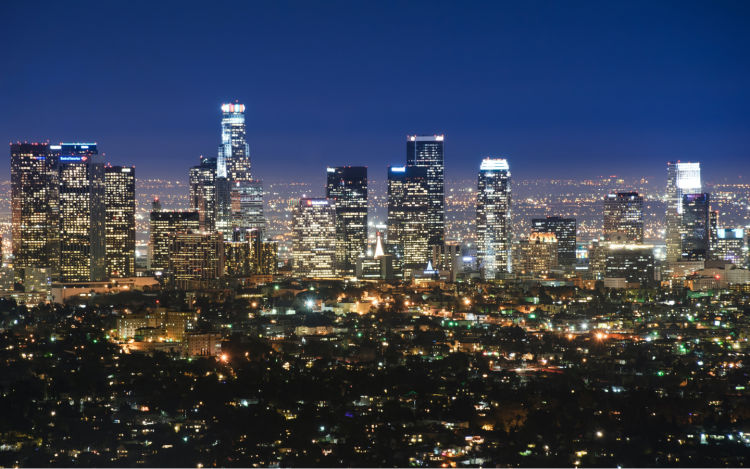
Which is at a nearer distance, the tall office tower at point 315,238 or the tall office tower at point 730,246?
the tall office tower at point 730,246

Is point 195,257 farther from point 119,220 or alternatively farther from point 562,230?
point 562,230

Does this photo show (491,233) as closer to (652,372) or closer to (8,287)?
(8,287)

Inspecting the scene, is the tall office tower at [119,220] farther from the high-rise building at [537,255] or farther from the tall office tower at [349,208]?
the high-rise building at [537,255]

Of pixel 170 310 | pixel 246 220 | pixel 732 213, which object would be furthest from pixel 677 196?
pixel 170 310

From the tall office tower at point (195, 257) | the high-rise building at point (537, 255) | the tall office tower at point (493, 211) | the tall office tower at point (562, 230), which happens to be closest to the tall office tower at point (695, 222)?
the tall office tower at point (562, 230)

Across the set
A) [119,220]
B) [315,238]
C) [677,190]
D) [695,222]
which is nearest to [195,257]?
[119,220]

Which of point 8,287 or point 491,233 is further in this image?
point 491,233
